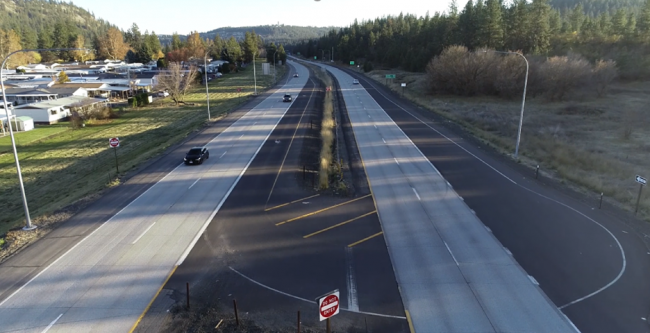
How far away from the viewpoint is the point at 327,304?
9375mm

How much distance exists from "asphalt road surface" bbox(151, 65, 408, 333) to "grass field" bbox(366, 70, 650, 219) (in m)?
14.7

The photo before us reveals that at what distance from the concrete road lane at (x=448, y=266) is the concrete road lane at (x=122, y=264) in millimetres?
8711

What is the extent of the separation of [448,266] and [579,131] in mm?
37919

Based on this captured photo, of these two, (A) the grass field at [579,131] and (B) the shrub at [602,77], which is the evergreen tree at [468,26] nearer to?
(A) the grass field at [579,131]

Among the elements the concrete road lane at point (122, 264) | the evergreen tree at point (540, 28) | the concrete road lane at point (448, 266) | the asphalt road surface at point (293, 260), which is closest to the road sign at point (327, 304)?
the asphalt road surface at point (293, 260)

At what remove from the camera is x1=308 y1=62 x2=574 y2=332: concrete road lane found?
1248 centimetres

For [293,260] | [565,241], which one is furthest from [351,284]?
[565,241]

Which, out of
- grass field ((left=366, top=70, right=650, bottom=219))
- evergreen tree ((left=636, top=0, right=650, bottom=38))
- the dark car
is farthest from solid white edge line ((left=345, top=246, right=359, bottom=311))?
evergreen tree ((left=636, top=0, right=650, bottom=38))

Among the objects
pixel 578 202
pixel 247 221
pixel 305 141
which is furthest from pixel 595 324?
pixel 305 141

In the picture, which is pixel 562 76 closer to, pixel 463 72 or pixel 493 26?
pixel 463 72

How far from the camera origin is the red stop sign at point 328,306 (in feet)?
30.5

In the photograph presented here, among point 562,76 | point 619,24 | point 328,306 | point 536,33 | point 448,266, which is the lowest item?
point 448,266

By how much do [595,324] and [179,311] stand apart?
12456 mm

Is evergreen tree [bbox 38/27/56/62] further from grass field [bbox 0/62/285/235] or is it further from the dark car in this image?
the dark car
